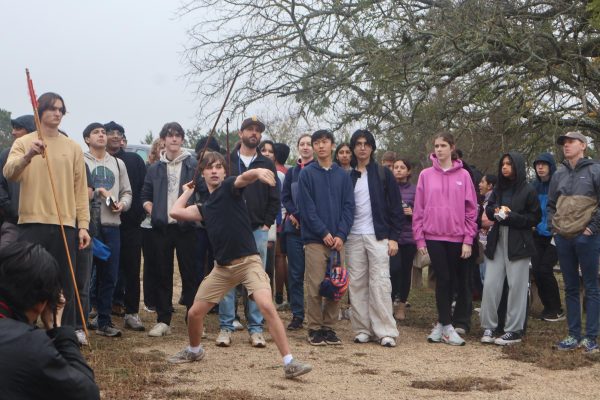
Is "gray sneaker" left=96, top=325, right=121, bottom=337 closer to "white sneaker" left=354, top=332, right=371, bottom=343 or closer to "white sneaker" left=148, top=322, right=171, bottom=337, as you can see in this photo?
"white sneaker" left=148, top=322, right=171, bottom=337

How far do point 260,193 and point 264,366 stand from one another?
2.03 m

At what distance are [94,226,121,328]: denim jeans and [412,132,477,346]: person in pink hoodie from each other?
2.94 meters

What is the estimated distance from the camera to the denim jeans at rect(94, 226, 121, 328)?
8.35 meters

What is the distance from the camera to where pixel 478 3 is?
41.8 feet

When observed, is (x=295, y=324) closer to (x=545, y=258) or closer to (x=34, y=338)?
(x=545, y=258)

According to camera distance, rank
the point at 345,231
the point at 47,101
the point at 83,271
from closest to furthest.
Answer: the point at 47,101 < the point at 83,271 < the point at 345,231

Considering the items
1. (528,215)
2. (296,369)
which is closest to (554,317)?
(528,215)

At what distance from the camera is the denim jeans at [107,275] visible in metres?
8.35

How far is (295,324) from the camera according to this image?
9.13 meters

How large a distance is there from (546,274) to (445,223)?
2.36 metres

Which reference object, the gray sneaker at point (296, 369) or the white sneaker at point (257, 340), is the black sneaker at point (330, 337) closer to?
the white sneaker at point (257, 340)

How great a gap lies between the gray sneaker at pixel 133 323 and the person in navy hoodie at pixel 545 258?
4534 mm

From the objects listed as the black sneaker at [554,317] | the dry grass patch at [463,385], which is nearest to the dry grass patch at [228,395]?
the dry grass patch at [463,385]

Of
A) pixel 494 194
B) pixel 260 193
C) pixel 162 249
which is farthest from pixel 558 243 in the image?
pixel 162 249
